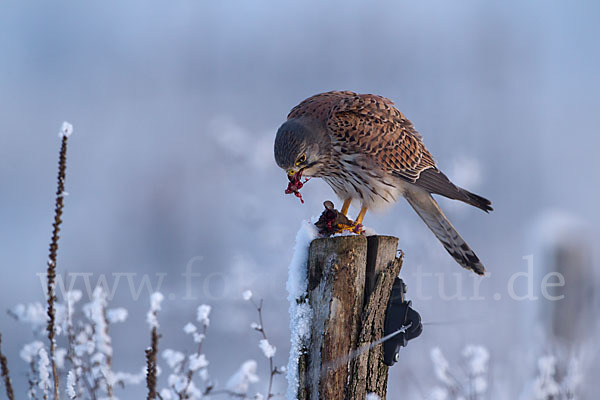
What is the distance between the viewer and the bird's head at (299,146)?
327 cm

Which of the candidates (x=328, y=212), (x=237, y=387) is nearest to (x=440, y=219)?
(x=328, y=212)

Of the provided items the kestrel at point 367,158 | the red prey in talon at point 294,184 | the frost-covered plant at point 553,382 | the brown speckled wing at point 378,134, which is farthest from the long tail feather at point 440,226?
the red prey in talon at point 294,184

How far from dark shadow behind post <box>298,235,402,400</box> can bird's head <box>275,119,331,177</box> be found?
3.41ft

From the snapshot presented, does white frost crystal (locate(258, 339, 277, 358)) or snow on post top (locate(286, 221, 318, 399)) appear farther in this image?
white frost crystal (locate(258, 339, 277, 358))

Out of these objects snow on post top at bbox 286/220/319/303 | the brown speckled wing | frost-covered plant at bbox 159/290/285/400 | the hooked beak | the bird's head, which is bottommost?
frost-covered plant at bbox 159/290/285/400

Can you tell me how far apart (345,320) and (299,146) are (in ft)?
4.41

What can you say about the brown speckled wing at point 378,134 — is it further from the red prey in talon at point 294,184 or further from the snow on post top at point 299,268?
the snow on post top at point 299,268

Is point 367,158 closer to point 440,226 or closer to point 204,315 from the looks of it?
point 440,226

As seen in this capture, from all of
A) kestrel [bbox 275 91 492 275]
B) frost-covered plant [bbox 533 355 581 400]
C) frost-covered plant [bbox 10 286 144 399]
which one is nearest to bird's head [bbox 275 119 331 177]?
kestrel [bbox 275 91 492 275]

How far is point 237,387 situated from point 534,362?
184 centimetres

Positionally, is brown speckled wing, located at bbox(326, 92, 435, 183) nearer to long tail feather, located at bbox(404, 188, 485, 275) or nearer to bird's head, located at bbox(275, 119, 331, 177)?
Result: bird's head, located at bbox(275, 119, 331, 177)

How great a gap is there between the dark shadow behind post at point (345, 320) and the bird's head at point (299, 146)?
1040 millimetres

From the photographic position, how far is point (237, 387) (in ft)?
9.29

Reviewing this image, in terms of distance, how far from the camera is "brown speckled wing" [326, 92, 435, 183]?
353cm
